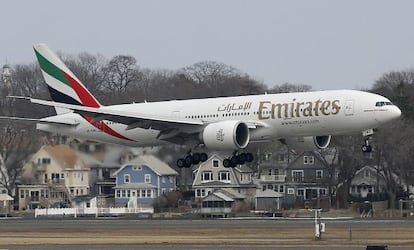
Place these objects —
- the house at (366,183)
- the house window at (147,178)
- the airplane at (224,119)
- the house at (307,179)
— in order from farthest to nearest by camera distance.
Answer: the house at (307,179) → the house at (366,183) → the house window at (147,178) → the airplane at (224,119)

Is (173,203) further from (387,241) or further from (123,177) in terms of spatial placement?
(387,241)

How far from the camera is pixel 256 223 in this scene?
87812mm

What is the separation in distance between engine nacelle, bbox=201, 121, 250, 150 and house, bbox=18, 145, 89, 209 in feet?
32.0

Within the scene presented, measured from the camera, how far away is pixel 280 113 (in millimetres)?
76688

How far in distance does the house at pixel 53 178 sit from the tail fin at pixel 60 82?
10.2 feet

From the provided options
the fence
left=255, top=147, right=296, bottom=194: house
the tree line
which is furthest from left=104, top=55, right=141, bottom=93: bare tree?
the fence

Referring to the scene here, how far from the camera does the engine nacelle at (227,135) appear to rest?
255 ft

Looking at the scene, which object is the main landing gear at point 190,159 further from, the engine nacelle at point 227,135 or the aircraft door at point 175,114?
the engine nacelle at point 227,135

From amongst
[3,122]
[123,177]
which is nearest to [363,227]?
[3,122]

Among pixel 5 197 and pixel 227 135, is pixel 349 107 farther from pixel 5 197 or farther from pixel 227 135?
pixel 5 197

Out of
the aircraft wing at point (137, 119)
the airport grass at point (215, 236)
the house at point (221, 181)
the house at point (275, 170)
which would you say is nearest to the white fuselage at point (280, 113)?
the aircraft wing at point (137, 119)

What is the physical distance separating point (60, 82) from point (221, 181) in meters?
48.3

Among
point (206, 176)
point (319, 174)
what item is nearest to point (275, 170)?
point (319, 174)

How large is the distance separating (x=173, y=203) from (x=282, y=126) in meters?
43.5
